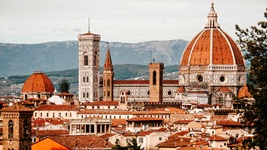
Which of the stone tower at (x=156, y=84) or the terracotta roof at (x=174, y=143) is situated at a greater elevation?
the stone tower at (x=156, y=84)

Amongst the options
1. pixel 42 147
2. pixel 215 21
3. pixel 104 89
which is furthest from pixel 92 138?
pixel 215 21

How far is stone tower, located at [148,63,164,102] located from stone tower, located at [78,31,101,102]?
12136 mm

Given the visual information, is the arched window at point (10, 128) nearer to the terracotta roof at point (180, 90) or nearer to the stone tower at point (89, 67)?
the terracotta roof at point (180, 90)

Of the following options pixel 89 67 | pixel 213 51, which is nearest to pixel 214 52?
pixel 213 51

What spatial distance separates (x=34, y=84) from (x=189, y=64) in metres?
24.2

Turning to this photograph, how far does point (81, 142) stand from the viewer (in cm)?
6306

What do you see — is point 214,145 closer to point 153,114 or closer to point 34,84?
point 153,114

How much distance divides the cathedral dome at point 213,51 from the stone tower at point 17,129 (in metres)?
104

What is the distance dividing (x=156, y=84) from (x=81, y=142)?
87.4m

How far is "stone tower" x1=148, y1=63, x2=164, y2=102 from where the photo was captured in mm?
149750

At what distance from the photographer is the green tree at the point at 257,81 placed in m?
30.0

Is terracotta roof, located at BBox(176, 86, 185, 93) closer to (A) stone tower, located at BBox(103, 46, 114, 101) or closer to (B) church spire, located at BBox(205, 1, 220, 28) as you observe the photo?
(A) stone tower, located at BBox(103, 46, 114, 101)

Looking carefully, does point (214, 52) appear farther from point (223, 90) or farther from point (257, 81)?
point (257, 81)

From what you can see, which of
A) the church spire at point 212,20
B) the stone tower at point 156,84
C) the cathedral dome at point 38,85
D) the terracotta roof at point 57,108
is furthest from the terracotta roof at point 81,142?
the church spire at point 212,20
